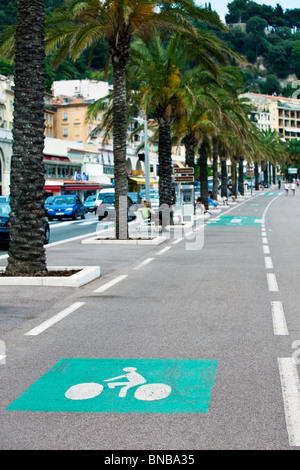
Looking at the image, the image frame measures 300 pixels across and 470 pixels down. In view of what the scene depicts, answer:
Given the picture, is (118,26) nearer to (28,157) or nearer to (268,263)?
(268,263)

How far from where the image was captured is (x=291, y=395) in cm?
543

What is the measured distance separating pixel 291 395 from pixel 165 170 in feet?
83.4

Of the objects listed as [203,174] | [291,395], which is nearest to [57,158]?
[203,174]

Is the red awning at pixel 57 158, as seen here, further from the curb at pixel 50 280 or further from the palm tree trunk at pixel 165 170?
the curb at pixel 50 280

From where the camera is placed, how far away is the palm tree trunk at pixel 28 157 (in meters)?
13.2

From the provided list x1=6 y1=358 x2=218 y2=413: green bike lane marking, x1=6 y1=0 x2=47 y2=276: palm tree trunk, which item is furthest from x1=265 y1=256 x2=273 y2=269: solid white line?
x1=6 y1=358 x2=218 y2=413: green bike lane marking

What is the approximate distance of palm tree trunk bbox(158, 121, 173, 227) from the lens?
3045cm

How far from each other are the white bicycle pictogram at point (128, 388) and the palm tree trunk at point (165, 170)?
78.3 feet

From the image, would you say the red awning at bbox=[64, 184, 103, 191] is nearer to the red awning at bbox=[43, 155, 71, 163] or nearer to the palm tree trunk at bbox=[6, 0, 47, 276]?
the red awning at bbox=[43, 155, 71, 163]

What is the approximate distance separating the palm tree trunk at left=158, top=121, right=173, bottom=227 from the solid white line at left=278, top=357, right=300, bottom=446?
2346cm

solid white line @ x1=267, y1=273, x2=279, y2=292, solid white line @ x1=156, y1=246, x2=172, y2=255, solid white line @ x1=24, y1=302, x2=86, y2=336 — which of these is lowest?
solid white line @ x1=156, y1=246, x2=172, y2=255

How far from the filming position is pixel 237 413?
5.02 meters

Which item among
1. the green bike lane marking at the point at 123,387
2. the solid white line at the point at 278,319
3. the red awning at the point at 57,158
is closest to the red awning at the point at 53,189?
the red awning at the point at 57,158
